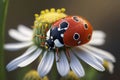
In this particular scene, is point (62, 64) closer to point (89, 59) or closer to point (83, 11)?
point (89, 59)

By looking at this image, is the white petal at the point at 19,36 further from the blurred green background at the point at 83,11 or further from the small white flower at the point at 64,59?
the blurred green background at the point at 83,11

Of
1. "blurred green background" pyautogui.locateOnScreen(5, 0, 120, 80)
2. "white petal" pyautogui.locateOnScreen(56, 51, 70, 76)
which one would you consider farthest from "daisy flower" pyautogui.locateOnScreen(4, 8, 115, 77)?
"blurred green background" pyautogui.locateOnScreen(5, 0, 120, 80)

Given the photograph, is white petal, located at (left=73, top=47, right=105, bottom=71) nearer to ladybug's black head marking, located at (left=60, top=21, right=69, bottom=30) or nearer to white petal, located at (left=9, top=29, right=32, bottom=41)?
ladybug's black head marking, located at (left=60, top=21, right=69, bottom=30)

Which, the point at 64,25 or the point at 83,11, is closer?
the point at 64,25

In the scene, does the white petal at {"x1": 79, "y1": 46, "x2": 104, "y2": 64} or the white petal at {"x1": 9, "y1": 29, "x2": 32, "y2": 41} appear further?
the white petal at {"x1": 9, "y1": 29, "x2": 32, "y2": 41}

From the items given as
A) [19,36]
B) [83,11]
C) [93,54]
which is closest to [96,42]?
[93,54]

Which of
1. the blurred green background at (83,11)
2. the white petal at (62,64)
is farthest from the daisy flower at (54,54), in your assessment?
the blurred green background at (83,11)

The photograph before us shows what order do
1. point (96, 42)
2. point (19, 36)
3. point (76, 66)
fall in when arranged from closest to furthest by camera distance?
point (76, 66)
point (96, 42)
point (19, 36)
